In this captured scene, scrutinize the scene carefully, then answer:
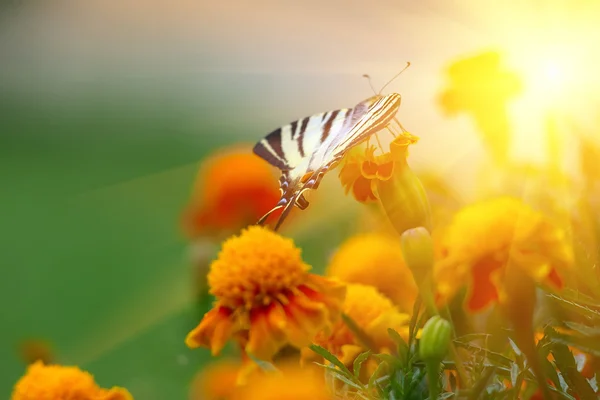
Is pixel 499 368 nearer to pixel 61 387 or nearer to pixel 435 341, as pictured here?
pixel 435 341

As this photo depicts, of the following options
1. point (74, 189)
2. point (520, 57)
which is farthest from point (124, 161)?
point (520, 57)

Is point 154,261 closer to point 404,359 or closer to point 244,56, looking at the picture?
point 244,56

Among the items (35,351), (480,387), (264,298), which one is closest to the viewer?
(480,387)

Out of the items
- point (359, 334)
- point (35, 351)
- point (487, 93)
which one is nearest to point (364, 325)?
point (359, 334)

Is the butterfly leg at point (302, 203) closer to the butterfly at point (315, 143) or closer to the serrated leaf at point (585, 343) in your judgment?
the butterfly at point (315, 143)

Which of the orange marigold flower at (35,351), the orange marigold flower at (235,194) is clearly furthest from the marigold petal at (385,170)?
the orange marigold flower at (35,351)

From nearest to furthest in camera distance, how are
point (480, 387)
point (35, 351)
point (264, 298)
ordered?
point (480, 387) < point (264, 298) < point (35, 351)

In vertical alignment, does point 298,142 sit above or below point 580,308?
above
